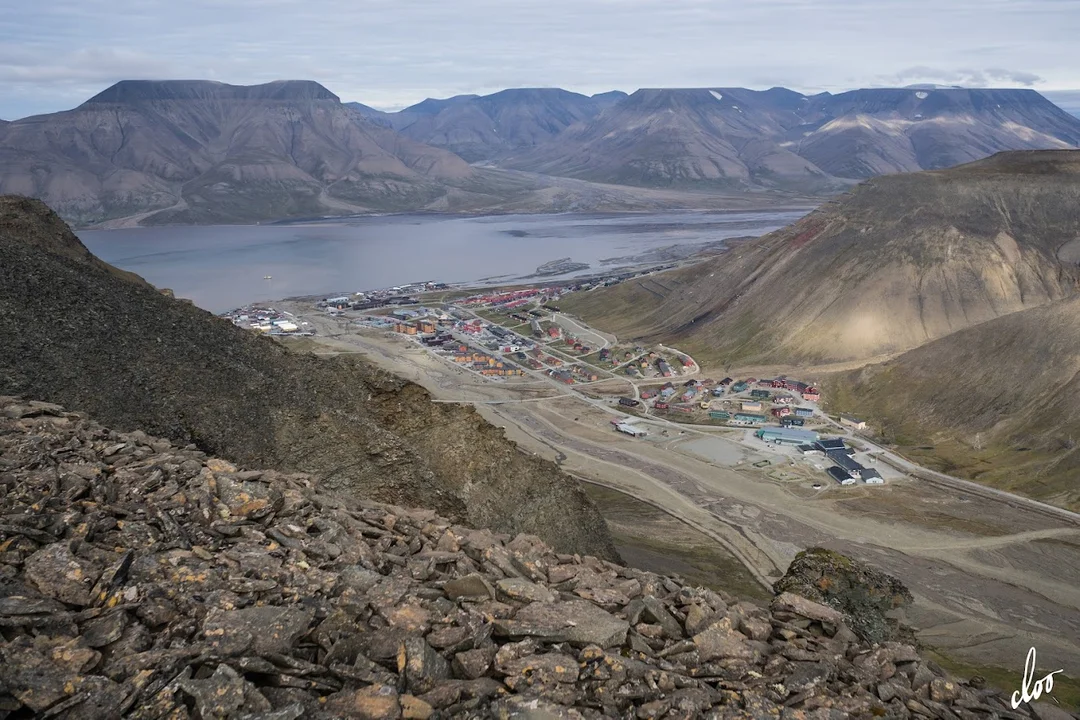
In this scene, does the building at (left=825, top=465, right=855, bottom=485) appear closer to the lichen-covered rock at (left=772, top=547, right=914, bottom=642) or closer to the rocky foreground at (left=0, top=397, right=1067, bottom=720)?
the lichen-covered rock at (left=772, top=547, right=914, bottom=642)

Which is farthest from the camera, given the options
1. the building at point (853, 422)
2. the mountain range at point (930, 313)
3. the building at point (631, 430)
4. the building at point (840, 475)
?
the building at point (853, 422)

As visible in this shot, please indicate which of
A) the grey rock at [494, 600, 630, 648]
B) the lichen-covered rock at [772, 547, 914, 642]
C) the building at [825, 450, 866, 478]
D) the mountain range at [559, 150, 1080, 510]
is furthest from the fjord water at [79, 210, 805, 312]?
the grey rock at [494, 600, 630, 648]

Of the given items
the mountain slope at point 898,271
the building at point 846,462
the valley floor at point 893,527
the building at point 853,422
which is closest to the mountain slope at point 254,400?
the valley floor at point 893,527

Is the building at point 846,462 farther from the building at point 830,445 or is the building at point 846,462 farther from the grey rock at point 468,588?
the grey rock at point 468,588

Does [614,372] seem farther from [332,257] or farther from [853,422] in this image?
[332,257]

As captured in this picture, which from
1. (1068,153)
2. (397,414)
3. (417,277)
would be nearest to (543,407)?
(397,414)

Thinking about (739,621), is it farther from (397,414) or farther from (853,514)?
(853,514)

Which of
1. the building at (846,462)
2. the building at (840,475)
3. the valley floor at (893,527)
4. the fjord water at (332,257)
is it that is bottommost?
the valley floor at (893,527)
